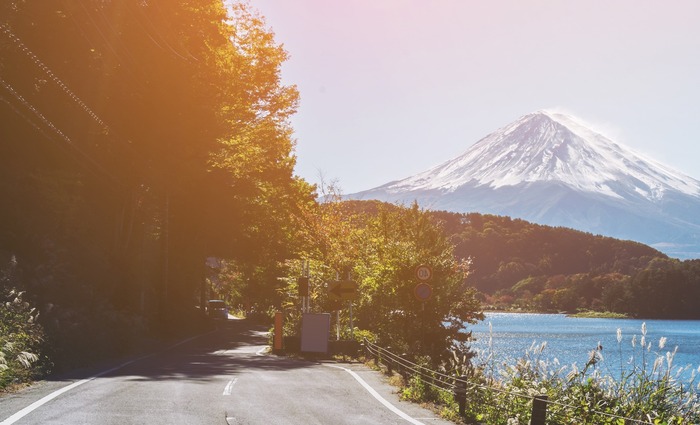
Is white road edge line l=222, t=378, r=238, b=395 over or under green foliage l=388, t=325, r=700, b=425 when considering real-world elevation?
under

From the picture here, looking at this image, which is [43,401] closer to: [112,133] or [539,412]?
[539,412]

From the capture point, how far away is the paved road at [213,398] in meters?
13.0

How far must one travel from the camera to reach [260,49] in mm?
39750

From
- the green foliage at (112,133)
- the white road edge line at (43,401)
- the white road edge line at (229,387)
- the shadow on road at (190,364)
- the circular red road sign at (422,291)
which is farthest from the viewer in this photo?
the green foliage at (112,133)

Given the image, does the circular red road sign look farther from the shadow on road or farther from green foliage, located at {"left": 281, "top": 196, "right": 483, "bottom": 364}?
the shadow on road

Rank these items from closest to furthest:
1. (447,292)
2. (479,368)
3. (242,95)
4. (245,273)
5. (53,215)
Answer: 1. (479,368)
2. (447,292)
3. (53,215)
4. (242,95)
5. (245,273)

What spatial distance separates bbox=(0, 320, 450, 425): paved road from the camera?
42.8ft

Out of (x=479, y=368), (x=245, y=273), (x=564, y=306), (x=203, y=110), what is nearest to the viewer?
(x=479, y=368)

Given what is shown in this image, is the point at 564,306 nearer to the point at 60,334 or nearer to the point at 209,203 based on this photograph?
the point at 209,203

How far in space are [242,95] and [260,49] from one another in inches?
103

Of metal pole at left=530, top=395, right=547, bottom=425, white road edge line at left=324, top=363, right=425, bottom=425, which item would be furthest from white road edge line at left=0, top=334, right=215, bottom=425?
metal pole at left=530, top=395, right=547, bottom=425

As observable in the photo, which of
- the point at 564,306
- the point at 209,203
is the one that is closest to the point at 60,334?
the point at 209,203

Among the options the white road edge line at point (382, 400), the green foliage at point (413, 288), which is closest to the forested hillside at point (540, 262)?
the green foliage at point (413, 288)

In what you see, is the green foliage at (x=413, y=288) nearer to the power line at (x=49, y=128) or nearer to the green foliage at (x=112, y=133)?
the green foliage at (x=112, y=133)
